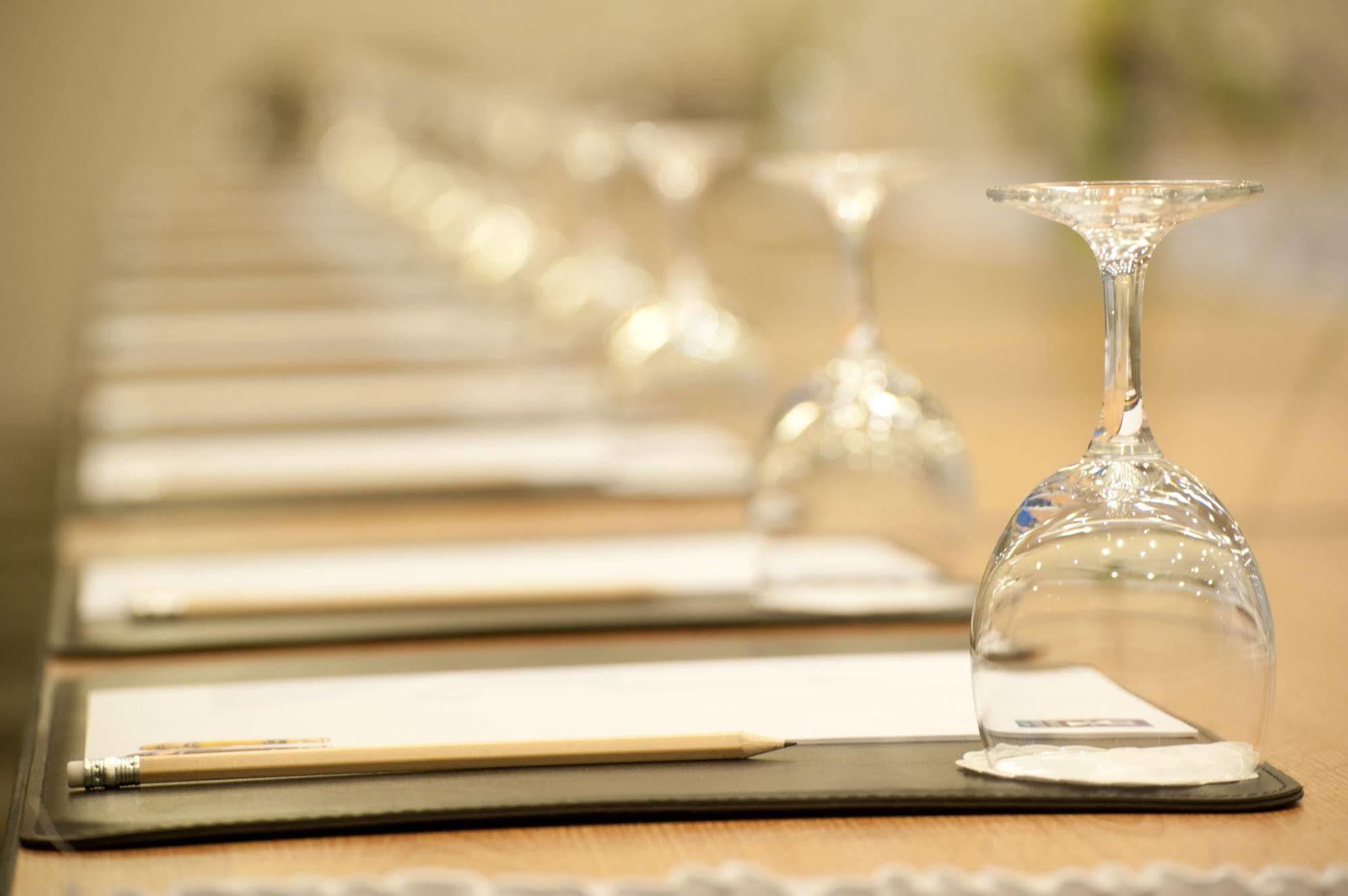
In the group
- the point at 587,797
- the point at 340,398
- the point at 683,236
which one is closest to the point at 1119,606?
the point at 587,797

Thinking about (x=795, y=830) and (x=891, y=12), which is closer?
(x=795, y=830)

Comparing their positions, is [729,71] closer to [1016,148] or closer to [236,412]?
[1016,148]

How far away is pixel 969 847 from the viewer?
2.67 feet

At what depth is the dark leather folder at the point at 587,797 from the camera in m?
0.83

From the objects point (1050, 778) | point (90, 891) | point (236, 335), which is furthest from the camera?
point (236, 335)

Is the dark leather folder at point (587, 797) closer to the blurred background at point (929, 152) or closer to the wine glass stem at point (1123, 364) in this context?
the wine glass stem at point (1123, 364)

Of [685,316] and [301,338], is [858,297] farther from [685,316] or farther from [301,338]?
[301,338]

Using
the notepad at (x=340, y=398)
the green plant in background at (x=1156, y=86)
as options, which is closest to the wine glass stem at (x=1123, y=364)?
the notepad at (x=340, y=398)

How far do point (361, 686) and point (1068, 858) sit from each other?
451 millimetres

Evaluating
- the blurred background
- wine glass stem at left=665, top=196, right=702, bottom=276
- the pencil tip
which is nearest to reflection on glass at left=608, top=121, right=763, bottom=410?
wine glass stem at left=665, top=196, right=702, bottom=276

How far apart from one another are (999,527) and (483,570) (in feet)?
1.50

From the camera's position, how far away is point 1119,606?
87 centimetres

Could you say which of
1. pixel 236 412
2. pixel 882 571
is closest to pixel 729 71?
pixel 236 412

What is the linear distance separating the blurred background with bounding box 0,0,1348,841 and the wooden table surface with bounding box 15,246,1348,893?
1cm
